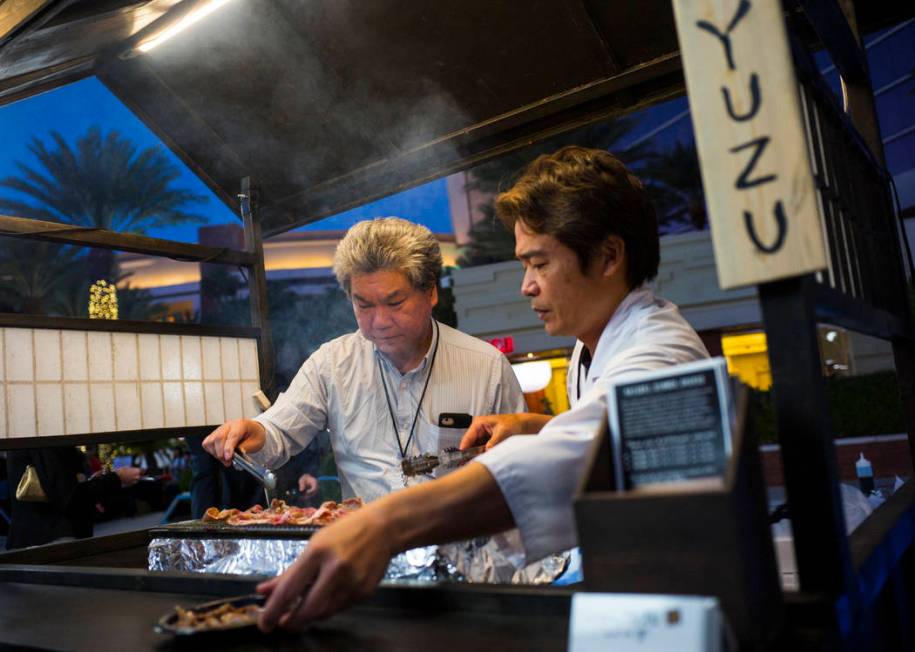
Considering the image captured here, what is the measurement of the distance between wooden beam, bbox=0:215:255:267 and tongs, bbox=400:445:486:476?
1.52 m

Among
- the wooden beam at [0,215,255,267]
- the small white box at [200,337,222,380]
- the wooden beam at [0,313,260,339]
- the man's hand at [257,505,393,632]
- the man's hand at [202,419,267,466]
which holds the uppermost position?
the wooden beam at [0,215,255,267]

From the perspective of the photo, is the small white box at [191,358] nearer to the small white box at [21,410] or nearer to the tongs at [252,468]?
the small white box at [21,410]

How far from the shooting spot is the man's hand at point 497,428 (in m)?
1.84

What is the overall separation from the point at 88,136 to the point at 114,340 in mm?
26454

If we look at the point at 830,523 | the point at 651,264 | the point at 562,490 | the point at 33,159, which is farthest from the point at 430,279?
the point at 33,159

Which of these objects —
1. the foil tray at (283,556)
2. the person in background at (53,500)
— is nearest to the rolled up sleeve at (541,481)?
the foil tray at (283,556)

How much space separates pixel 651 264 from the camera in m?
1.57

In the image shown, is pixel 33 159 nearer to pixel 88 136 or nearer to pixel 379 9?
pixel 88 136

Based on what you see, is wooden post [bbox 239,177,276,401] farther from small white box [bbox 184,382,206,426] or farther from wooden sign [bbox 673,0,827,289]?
wooden sign [bbox 673,0,827,289]

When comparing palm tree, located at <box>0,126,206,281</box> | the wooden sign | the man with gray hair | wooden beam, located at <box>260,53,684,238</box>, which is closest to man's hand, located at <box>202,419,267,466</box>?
the man with gray hair

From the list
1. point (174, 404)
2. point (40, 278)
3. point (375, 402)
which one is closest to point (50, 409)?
point (174, 404)

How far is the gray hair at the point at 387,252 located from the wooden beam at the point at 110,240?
88cm

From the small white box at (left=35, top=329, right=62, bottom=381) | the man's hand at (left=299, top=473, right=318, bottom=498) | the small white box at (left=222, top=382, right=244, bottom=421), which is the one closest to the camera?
the small white box at (left=35, top=329, right=62, bottom=381)

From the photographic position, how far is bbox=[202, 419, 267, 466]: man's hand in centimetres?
225
